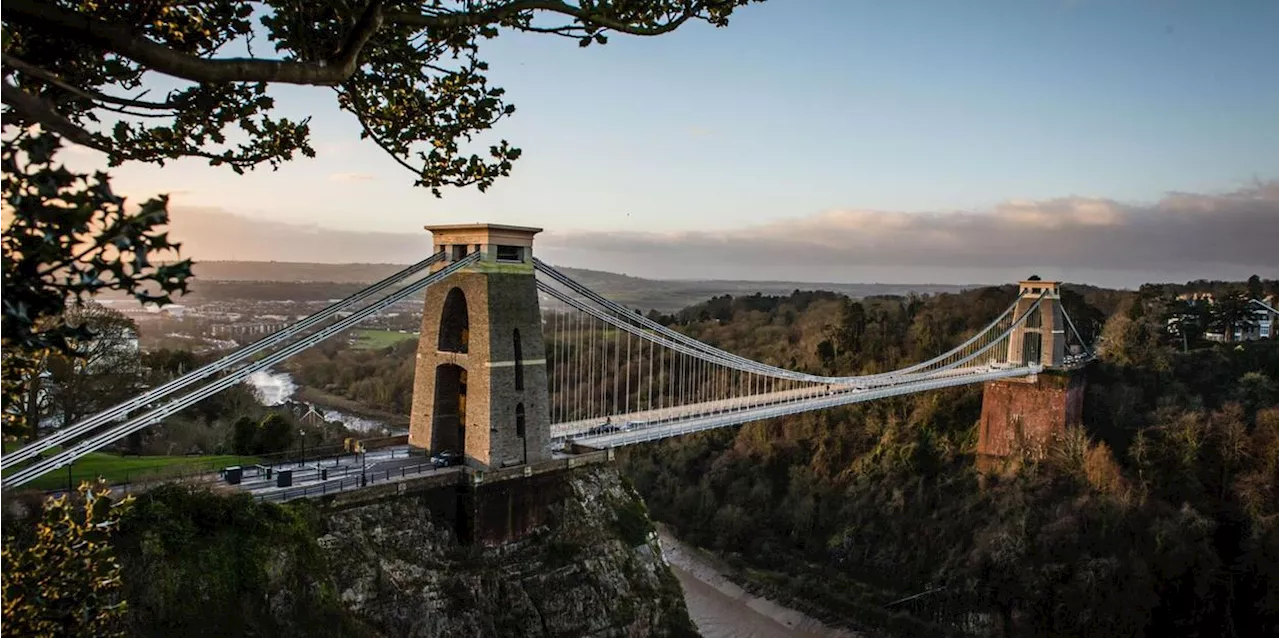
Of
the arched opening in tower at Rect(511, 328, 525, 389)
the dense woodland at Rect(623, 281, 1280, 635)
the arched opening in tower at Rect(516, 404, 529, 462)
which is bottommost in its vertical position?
the dense woodland at Rect(623, 281, 1280, 635)

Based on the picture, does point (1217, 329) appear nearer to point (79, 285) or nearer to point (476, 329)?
point (476, 329)

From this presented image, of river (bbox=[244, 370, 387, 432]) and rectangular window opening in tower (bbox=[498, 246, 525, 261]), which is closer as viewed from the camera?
rectangular window opening in tower (bbox=[498, 246, 525, 261])

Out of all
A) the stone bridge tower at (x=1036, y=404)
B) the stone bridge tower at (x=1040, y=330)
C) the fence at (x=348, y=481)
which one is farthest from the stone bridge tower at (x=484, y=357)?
the stone bridge tower at (x=1040, y=330)

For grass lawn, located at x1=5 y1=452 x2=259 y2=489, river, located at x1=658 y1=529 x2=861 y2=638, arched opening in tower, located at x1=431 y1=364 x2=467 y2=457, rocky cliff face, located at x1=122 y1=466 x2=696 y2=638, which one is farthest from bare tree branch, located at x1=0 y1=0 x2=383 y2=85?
river, located at x1=658 y1=529 x2=861 y2=638

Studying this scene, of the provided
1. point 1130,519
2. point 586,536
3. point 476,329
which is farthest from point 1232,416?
point 476,329

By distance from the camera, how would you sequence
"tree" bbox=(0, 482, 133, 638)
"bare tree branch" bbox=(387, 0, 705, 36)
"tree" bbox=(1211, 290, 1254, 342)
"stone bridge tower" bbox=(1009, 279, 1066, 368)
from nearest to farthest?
"tree" bbox=(0, 482, 133, 638)
"bare tree branch" bbox=(387, 0, 705, 36)
"stone bridge tower" bbox=(1009, 279, 1066, 368)
"tree" bbox=(1211, 290, 1254, 342)

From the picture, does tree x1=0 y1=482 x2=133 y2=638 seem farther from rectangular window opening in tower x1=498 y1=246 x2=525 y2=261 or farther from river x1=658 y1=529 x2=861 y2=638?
river x1=658 y1=529 x2=861 y2=638

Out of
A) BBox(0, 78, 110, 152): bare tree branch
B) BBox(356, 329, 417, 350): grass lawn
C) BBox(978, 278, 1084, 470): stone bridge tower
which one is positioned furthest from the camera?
BBox(356, 329, 417, 350): grass lawn
